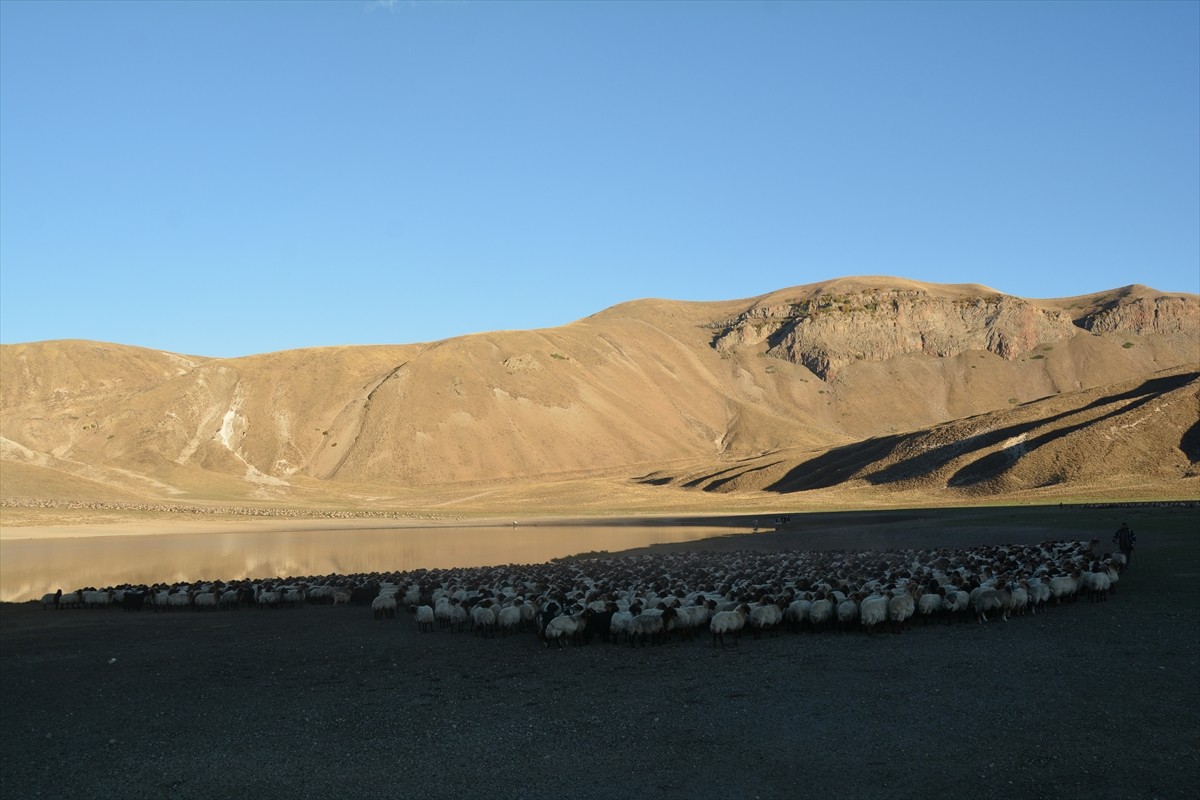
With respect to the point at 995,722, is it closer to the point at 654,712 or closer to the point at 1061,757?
the point at 1061,757

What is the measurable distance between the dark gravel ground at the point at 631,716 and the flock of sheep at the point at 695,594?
→ 24.0 inches

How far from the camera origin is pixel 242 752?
11.2m

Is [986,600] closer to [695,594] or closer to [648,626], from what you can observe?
[695,594]

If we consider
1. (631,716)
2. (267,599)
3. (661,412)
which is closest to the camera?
(631,716)

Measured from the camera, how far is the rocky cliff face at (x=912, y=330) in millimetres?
160625

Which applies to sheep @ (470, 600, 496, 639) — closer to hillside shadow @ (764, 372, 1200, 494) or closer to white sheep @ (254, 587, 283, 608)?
white sheep @ (254, 587, 283, 608)

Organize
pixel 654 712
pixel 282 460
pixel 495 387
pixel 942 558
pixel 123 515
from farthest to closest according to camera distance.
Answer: pixel 495 387
pixel 282 460
pixel 123 515
pixel 942 558
pixel 654 712

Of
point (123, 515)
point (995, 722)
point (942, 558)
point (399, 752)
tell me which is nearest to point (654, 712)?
point (399, 752)

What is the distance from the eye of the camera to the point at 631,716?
12.2 m

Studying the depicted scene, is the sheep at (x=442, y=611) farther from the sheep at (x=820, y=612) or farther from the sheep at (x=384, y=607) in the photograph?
the sheep at (x=820, y=612)

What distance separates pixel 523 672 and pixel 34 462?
86887mm

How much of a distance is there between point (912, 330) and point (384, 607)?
154 meters

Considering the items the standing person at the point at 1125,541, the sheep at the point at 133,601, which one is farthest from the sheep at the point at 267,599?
the standing person at the point at 1125,541

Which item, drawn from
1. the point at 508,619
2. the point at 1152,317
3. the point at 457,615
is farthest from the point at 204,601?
the point at 1152,317
